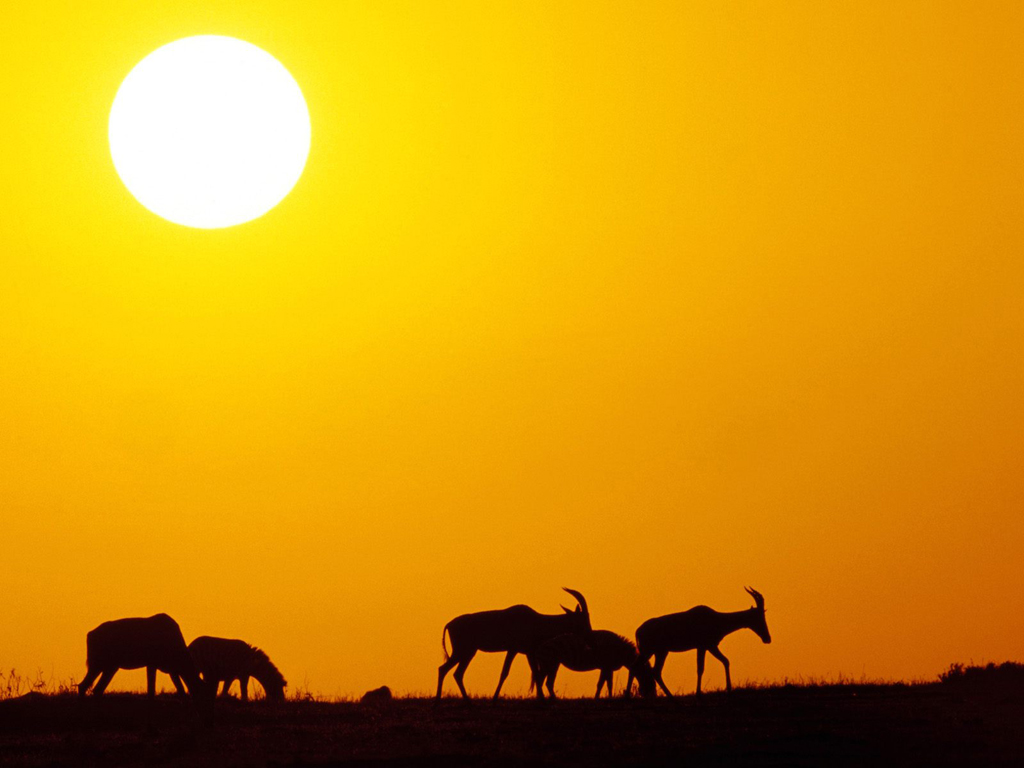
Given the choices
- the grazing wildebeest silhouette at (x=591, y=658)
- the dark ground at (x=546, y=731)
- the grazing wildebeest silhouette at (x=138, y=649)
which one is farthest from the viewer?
the grazing wildebeest silhouette at (x=591, y=658)

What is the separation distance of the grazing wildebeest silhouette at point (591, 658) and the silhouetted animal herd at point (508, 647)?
20mm

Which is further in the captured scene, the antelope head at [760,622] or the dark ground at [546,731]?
the antelope head at [760,622]

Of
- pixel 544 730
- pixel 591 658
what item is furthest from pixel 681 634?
pixel 544 730

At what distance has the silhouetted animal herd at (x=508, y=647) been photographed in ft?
90.7

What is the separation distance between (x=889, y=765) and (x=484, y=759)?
5.00m

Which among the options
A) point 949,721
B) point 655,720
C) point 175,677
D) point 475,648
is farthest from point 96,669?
point 949,721

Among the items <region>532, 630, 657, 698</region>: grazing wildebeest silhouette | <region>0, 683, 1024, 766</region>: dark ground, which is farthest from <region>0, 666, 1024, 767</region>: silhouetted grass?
<region>532, 630, 657, 698</region>: grazing wildebeest silhouette

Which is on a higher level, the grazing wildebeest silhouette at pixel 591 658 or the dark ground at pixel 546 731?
the grazing wildebeest silhouette at pixel 591 658

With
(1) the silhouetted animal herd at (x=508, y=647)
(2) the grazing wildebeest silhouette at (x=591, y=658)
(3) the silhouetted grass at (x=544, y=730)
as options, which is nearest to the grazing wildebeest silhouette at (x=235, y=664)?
(1) the silhouetted animal herd at (x=508, y=647)

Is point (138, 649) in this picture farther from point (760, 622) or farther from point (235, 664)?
point (760, 622)

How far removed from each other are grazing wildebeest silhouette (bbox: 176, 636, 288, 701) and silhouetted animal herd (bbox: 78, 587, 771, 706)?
0.8 inches

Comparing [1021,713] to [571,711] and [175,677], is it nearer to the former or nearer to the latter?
[571,711]

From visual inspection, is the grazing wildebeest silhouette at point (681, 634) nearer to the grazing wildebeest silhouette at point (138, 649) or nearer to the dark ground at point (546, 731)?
the dark ground at point (546, 731)

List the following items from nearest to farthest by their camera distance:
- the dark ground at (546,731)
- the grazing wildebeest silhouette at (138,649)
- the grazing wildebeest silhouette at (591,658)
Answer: the dark ground at (546,731) < the grazing wildebeest silhouette at (138,649) < the grazing wildebeest silhouette at (591,658)
